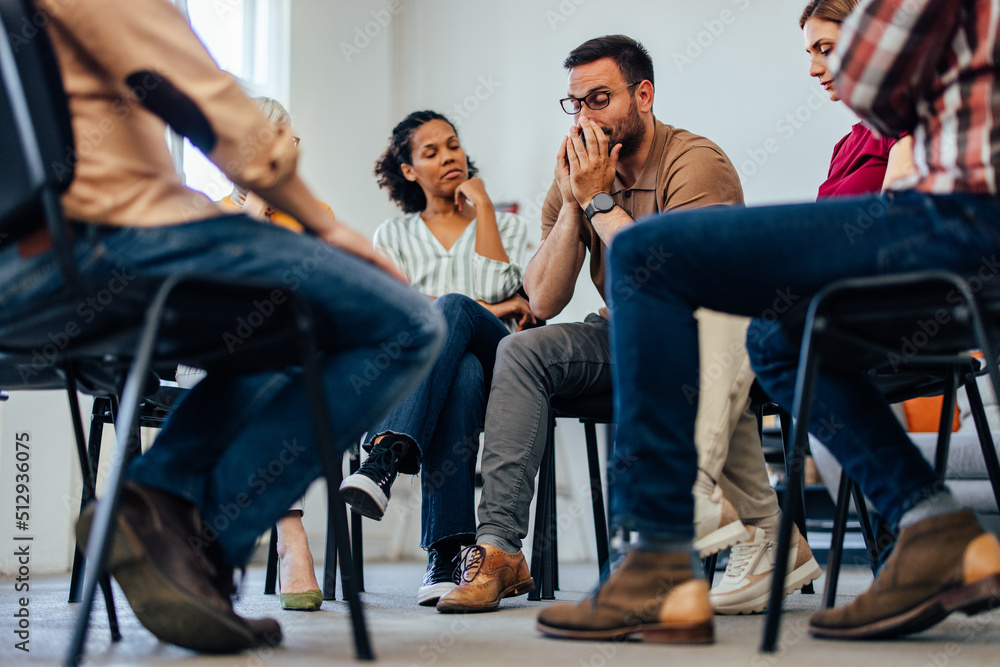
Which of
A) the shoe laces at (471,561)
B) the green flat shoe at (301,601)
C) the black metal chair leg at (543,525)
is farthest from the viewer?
the black metal chair leg at (543,525)

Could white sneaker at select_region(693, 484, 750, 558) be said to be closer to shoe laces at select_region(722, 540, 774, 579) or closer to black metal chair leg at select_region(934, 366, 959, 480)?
shoe laces at select_region(722, 540, 774, 579)

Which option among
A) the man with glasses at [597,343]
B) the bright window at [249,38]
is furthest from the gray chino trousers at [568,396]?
the bright window at [249,38]

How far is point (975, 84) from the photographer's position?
860 mm

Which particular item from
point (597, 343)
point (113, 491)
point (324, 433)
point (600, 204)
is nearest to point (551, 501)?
point (597, 343)

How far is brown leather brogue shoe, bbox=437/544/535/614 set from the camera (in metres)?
1.41

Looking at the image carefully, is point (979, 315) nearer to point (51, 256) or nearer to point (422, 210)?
point (51, 256)

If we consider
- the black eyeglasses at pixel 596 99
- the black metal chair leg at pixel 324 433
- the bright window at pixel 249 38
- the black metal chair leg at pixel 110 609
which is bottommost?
the black metal chair leg at pixel 110 609

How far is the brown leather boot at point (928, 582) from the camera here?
0.93m

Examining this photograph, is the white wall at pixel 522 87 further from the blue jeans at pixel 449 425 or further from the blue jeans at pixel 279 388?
the blue jeans at pixel 279 388

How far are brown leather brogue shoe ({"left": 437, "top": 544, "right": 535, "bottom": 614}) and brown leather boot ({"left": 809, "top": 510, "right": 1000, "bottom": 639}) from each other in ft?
1.95

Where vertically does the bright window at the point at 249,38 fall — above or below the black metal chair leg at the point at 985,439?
above

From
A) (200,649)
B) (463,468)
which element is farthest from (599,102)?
(200,649)

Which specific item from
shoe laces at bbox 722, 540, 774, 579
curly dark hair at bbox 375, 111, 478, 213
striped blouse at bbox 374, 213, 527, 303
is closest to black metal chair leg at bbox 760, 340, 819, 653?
shoe laces at bbox 722, 540, 774, 579

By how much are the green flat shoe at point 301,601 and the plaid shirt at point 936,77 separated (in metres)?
1.22
